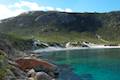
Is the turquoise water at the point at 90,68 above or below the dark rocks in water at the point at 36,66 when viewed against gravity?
below

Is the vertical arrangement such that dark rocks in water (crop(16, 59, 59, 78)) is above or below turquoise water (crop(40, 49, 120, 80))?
above

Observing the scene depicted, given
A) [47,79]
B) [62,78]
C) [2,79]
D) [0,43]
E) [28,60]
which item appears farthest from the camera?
[0,43]

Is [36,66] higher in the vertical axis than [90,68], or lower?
higher

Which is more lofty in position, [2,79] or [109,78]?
[2,79]

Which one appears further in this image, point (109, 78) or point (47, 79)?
point (109, 78)

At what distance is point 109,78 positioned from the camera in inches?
2168

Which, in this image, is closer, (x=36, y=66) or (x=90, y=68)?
(x=36, y=66)

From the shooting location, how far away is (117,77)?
2176 inches

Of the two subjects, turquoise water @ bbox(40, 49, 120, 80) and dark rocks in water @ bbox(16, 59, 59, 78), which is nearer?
turquoise water @ bbox(40, 49, 120, 80)

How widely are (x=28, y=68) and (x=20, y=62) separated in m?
2.35

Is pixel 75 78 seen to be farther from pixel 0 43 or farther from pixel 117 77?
pixel 0 43

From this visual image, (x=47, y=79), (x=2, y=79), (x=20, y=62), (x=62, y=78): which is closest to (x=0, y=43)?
(x=20, y=62)

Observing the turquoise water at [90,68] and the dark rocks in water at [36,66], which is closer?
the turquoise water at [90,68]

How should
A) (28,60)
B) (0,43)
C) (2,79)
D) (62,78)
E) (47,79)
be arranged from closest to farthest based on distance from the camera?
(2,79)
(47,79)
(62,78)
(28,60)
(0,43)
